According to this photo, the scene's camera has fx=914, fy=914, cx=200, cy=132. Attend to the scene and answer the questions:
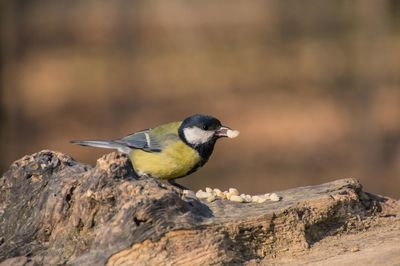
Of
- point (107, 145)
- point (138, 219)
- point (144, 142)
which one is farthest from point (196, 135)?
point (138, 219)

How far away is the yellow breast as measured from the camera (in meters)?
5.52

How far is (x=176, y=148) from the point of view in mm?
5613

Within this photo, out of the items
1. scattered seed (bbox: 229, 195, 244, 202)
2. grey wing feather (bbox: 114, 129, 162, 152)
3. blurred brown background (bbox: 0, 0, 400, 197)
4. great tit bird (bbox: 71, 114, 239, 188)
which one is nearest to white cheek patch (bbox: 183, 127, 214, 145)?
great tit bird (bbox: 71, 114, 239, 188)

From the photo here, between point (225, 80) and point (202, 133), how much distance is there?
373 inches

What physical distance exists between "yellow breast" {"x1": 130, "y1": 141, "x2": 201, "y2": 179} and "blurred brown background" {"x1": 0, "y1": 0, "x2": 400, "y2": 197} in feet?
15.0

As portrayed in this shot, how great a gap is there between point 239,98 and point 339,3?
2.20m

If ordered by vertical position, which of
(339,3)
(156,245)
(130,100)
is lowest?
(156,245)

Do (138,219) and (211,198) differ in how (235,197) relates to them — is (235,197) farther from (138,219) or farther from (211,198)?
(138,219)

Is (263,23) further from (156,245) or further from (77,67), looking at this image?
(156,245)

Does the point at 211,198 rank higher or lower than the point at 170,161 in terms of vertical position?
lower

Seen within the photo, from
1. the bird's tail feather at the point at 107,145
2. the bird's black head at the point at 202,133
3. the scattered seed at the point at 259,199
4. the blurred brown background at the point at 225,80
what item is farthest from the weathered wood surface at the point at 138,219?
the blurred brown background at the point at 225,80

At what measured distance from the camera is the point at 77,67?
15547 millimetres

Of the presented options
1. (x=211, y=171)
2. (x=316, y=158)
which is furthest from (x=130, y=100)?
(x=316, y=158)

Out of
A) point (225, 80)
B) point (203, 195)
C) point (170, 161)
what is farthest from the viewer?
point (225, 80)
